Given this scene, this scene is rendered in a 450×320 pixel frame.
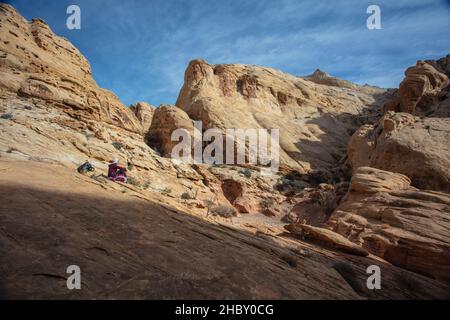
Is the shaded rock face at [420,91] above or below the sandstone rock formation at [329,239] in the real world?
above

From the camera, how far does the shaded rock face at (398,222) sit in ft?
31.2

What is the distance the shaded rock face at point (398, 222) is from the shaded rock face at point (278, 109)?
1494 centimetres

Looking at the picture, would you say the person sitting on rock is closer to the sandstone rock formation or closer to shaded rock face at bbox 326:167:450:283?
the sandstone rock formation

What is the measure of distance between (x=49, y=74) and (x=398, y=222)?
26.6 m

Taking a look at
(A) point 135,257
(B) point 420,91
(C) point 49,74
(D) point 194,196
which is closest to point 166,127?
(D) point 194,196

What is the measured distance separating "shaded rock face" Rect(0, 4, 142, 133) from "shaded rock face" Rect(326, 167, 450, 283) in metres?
20.6

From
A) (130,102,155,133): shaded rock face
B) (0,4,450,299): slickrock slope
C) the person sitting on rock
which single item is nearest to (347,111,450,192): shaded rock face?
(0,4,450,299): slickrock slope

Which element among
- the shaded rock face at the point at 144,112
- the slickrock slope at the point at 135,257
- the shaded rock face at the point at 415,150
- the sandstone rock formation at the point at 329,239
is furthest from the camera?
the shaded rock face at the point at 144,112

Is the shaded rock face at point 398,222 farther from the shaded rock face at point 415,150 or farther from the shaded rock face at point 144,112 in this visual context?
the shaded rock face at point 144,112

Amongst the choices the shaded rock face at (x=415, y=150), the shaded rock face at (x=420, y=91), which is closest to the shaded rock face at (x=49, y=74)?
the shaded rock face at (x=415, y=150)

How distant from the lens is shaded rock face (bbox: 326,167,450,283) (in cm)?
951
